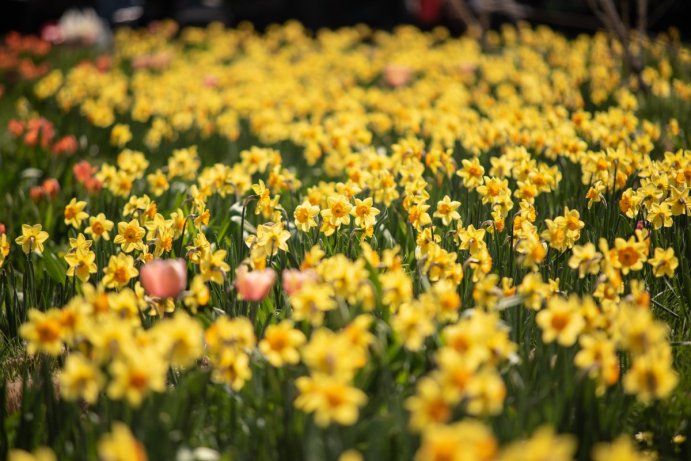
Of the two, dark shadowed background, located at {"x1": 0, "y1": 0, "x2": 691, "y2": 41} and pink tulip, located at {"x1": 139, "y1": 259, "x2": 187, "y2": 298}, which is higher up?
pink tulip, located at {"x1": 139, "y1": 259, "x2": 187, "y2": 298}

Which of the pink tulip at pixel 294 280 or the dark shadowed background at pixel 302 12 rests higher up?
the pink tulip at pixel 294 280

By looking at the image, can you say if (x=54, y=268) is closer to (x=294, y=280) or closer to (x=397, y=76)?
(x=294, y=280)

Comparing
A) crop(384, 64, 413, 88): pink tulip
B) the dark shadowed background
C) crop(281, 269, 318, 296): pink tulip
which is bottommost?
the dark shadowed background

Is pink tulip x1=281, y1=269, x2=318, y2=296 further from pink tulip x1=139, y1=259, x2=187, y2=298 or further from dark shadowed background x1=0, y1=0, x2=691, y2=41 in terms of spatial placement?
dark shadowed background x1=0, y1=0, x2=691, y2=41

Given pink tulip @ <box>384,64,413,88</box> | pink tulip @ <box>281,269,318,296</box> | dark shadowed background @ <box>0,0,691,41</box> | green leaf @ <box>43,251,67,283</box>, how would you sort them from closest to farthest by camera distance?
pink tulip @ <box>281,269,318,296</box>
green leaf @ <box>43,251,67,283</box>
pink tulip @ <box>384,64,413,88</box>
dark shadowed background @ <box>0,0,691,41</box>

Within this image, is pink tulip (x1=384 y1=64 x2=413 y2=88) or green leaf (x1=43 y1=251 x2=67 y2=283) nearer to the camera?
green leaf (x1=43 y1=251 x2=67 y2=283)

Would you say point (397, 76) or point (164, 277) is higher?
point (164, 277)

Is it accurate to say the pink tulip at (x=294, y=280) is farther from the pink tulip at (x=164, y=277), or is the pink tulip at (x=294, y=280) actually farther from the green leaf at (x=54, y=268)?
the green leaf at (x=54, y=268)

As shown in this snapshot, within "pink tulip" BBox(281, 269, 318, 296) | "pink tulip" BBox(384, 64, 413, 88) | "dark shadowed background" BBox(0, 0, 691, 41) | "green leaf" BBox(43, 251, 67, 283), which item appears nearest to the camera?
"pink tulip" BBox(281, 269, 318, 296)

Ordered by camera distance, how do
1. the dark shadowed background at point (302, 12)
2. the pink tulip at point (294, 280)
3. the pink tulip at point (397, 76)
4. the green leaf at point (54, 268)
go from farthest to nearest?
1. the dark shadowed background at point (302, 12)
2. the pink tulip at point (397, 76)
3. the green leaf at point (54, 268)
4. the pink tulip at point (294, 280)

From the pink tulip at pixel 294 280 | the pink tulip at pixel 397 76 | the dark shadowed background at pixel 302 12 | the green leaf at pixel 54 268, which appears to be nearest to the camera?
the pink tulip at pixel 294 280

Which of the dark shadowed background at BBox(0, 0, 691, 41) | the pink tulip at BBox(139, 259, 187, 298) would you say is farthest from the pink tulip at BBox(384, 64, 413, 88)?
the pink tulip at BBox(139, 259, 187, 298)

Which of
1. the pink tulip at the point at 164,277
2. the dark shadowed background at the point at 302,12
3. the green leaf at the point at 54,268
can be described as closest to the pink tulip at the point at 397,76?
the green leaf at the point at 54,268

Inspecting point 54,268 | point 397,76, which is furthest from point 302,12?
point 54,268
